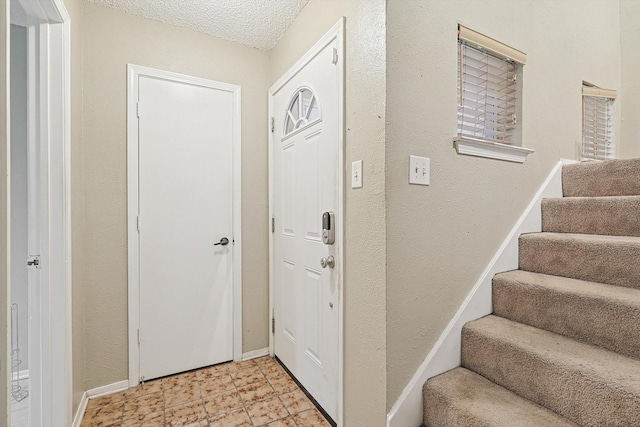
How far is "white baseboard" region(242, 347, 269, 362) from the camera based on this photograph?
2334 mm

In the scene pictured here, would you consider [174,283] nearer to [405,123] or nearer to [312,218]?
[312,218]

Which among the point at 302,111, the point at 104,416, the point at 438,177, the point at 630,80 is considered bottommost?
the point at 104,416

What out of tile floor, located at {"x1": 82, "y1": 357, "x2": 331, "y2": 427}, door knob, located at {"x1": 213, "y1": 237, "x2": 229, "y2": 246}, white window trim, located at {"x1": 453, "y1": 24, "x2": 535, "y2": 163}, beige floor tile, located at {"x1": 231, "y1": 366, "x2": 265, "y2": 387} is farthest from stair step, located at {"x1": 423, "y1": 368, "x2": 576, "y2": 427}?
door knob, located at {"x1": 213, "y1": 237, "x2": 229, "y2": 246}

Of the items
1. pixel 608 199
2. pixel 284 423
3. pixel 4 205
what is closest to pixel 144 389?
pixel 284 423

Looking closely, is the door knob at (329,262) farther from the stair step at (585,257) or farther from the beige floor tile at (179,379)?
the beige floor tile at (179,379)

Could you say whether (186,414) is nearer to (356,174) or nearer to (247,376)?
(247,376)

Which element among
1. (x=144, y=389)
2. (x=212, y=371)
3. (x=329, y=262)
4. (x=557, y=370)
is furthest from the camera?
(x=212, y=371)

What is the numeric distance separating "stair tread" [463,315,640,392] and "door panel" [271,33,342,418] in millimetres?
763

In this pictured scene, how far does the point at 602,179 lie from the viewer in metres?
1.82

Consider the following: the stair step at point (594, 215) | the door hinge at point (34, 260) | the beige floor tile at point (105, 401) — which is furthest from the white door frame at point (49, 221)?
the stair step at point (594, 215)

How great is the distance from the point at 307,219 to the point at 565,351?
1.37m

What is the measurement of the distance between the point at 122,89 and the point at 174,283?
4.41 ft

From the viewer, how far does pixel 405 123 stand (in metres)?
1.28

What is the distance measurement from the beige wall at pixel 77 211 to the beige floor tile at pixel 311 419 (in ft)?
3.95
